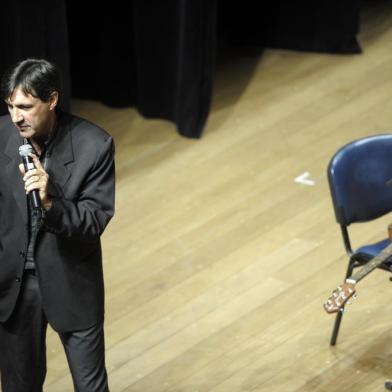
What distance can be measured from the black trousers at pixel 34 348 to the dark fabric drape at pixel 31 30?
2.48m

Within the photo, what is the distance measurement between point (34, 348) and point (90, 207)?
1.86 feet

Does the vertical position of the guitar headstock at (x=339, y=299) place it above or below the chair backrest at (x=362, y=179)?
above

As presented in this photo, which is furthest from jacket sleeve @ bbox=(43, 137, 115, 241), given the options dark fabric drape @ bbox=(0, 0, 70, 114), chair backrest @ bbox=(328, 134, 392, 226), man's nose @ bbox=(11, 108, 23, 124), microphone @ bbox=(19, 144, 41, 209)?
dark fabric drape @ bbox=(0, 0, 70, 114)

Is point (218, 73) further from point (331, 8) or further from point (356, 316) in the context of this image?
point (356, 316)

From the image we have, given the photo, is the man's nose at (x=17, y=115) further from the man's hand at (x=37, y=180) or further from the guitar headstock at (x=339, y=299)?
the guitar headstock at (x=339, y=299)

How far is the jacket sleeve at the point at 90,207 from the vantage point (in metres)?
2.88

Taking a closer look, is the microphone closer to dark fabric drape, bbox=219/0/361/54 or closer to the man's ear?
the man's ear

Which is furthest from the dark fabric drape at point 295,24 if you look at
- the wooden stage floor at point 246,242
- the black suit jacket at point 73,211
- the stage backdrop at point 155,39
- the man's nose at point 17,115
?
the man's nose at point 17,115

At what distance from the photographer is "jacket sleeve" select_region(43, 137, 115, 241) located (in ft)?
→ 9.45

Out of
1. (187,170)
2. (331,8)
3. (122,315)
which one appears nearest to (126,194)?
(187,170)

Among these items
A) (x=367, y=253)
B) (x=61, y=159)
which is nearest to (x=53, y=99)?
(x=61, y=159)

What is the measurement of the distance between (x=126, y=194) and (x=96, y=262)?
8.37 feet

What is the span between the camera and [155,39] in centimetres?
641

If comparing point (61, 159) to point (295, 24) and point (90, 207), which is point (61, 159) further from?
point (295, 24)
